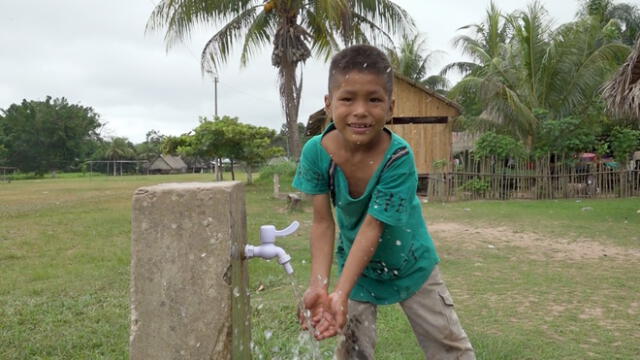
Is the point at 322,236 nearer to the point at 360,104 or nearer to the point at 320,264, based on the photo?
the point at 320,264

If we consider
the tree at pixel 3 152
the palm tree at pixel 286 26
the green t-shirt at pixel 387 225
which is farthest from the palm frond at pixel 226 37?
the tree at pixel 3 152

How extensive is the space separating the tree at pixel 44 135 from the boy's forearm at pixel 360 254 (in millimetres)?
47441

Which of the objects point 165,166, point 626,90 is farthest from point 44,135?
point 626,90

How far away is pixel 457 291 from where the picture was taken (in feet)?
14.1

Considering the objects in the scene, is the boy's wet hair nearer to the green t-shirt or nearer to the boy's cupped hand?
the green t-shirt

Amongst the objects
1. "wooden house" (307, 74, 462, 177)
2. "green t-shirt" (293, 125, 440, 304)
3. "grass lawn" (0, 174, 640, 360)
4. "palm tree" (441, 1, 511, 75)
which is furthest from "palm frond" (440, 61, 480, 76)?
"green t-shirt" (293, 125, 440, 304)

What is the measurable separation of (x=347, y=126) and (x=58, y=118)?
48.3m

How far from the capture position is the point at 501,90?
13352 mm

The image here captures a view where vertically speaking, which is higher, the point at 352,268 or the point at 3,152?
the point at 3,152

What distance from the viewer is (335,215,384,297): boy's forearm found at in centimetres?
162

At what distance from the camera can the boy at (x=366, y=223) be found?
162 cm

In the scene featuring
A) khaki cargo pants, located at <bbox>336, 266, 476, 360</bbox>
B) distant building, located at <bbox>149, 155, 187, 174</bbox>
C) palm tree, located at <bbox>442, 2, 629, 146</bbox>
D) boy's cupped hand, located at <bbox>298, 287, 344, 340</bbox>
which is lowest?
khaki cargo pants, located at <bbox>336, 266, 476, 360</bbox>

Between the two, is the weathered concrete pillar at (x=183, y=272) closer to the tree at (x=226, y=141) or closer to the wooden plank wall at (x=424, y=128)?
the wooden plank wall at (x=424, y=128)

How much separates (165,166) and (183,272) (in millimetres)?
52916
